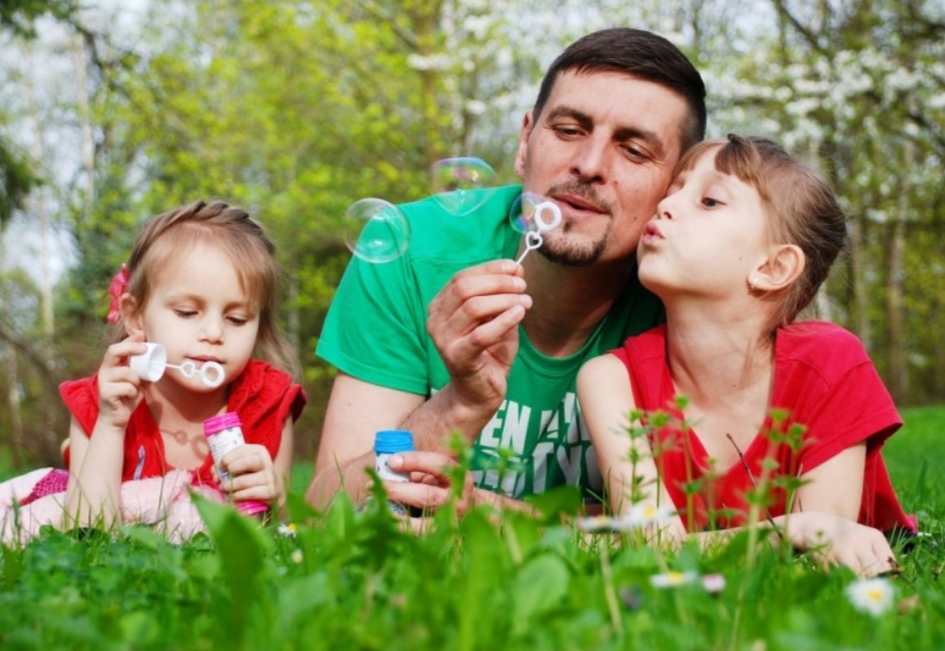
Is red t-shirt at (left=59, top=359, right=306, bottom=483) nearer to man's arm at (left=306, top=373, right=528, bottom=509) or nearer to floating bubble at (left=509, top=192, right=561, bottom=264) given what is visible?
man's arm at (left=306, top=373, right=528, bottom=509)

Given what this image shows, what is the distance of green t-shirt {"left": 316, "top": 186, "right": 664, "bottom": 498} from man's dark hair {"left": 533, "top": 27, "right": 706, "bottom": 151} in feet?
1.51

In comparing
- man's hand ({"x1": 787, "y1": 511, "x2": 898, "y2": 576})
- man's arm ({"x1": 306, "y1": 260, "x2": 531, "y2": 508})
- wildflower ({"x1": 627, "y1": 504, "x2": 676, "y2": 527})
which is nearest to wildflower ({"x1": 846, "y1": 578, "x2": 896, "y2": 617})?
wildflower ({"x1": 627, "y1": 504, "x2": 676, "y2": 527})

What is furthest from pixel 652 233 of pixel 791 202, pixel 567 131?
pixel 567 131

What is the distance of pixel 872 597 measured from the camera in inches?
46.9

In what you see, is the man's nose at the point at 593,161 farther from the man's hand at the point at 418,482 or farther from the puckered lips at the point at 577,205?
the man's hand at the point at 418,482

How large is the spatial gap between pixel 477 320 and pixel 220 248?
2.97 ft

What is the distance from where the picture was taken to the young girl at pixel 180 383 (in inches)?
105

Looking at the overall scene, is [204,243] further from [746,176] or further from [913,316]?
[913,316]

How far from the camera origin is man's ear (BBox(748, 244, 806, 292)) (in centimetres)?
265

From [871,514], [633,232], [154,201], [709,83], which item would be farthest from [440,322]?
[154,201]

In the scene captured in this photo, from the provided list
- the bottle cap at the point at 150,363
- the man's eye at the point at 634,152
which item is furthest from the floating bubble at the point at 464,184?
the bottle cap at the point at 150,363

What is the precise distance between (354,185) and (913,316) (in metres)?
11.6

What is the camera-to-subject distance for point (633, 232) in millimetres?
2908

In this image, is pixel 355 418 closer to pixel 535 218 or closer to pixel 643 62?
pixel 535 218
